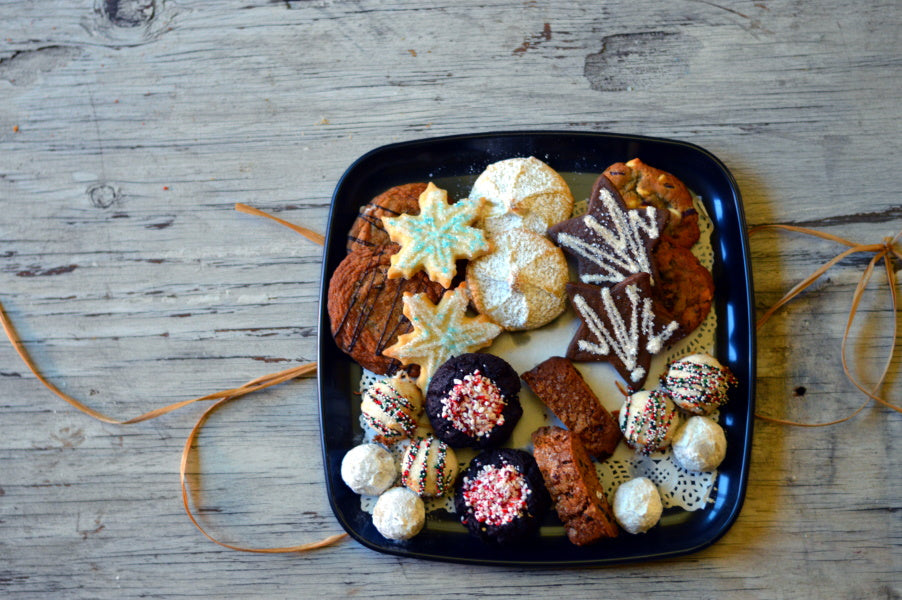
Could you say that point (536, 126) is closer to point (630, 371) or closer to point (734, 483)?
point (630, 371)

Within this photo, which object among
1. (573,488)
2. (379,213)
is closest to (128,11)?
(379,213)

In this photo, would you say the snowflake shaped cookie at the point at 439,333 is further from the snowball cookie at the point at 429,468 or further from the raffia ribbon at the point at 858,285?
the raffia ribbon at the point at 858,285

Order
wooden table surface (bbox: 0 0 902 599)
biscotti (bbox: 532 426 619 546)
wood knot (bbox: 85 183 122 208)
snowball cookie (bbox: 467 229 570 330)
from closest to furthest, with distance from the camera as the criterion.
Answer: biscotti (bbox: 532 426 619 546) < snowball cookie (bbox: 467 229 570 330) < wooden table surface (bbox: 0 0 902 599) < wood knot (bbox: 85 183 122 208)

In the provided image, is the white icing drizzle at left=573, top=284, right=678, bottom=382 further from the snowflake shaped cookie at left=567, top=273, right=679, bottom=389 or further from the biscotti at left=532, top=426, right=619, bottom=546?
the biscotti at left=532, top=426, right=619, bottom=546

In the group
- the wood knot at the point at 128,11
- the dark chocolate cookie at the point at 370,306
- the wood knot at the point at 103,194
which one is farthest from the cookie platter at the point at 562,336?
the wood knot at the point at 128,11

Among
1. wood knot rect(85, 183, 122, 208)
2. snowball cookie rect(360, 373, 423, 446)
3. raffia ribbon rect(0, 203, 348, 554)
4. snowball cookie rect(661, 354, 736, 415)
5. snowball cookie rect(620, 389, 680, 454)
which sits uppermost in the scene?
wood knot rect(85, 183, 122, 208)

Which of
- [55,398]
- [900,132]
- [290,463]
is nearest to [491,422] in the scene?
[290,463]

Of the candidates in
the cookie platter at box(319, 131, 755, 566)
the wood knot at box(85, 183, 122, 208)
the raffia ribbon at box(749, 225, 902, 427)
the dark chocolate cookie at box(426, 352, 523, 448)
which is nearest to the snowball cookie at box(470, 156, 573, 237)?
the cookie platter at box(319, 131, 755, 566)
